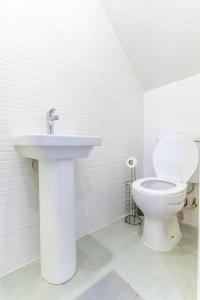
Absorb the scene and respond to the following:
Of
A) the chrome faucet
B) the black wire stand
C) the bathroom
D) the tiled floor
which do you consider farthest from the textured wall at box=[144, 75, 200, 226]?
the chrome faucet

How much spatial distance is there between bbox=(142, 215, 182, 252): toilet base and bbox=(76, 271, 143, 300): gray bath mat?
0.38 m

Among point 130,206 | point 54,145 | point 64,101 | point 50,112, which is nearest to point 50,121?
point 50,112

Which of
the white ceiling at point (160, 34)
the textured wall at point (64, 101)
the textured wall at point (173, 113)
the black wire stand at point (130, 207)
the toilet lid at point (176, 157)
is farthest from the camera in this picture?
the black wire stand at point (130, 207)

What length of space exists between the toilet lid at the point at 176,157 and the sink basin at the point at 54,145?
0.78 m

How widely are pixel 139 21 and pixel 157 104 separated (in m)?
0.74

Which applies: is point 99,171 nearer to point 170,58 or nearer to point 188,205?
point 188,205

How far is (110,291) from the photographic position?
858 millimetres

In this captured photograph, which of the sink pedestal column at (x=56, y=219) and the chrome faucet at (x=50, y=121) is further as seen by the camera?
the chrome faucet at (x=50, y=121)

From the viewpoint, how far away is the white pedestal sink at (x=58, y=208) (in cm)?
87

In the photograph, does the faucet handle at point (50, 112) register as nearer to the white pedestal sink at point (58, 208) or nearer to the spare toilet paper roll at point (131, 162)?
the white pedestal sink at point (58, 208)

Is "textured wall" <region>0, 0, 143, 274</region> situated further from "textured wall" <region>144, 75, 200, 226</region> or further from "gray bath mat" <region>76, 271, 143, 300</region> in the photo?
"gray bath mat" <region>76, 271, 143, 300</region>

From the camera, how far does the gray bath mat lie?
825 millimetres

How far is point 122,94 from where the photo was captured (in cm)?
163

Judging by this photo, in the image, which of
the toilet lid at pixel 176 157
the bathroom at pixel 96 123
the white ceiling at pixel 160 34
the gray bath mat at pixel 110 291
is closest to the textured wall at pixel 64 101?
the bathroom at pixel 96 123
